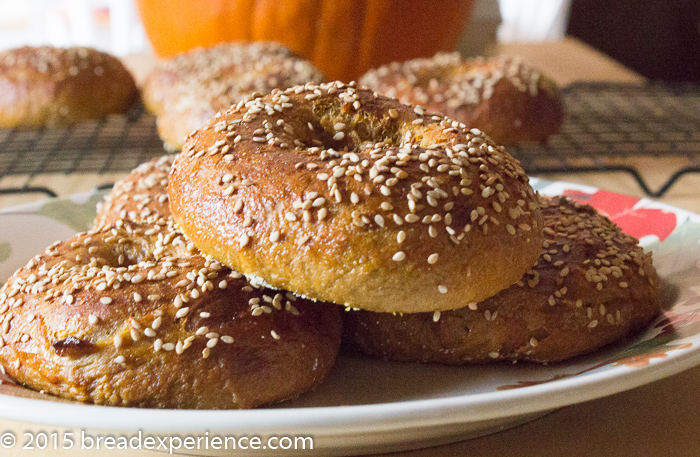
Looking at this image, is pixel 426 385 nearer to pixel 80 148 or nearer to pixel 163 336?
pixel 163 336

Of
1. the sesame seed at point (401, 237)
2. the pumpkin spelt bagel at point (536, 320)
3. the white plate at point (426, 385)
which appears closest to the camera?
the white plate at point (426, 385)

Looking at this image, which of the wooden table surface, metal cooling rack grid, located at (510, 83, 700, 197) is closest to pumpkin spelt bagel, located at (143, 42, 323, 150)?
metal cooling rack grid, located at (510, 83, 700, 197)

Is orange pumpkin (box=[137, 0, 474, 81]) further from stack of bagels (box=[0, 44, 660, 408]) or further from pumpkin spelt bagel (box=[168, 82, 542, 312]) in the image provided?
pumpkin spelt bagel (box=[168, 82, 542, 312])

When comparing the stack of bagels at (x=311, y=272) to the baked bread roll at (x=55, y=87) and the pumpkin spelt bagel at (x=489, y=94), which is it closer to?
the pumpkin spelt bagel at (x=489, y=94)

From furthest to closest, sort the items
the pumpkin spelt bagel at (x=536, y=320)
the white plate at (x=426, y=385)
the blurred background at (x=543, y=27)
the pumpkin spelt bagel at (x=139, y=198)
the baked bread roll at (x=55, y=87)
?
the blurred background at (x=543, y=27)
the baked bread roll at (x=55, y=87)
the pumpkin spelt bagel at (x=139, y=198)
the pumpkin spelt bagel at (x=536, y=320)
the white plate at (x=426, y=385)

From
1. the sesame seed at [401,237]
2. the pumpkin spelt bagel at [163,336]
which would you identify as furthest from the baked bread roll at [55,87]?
the sesame seed at [401,237]
